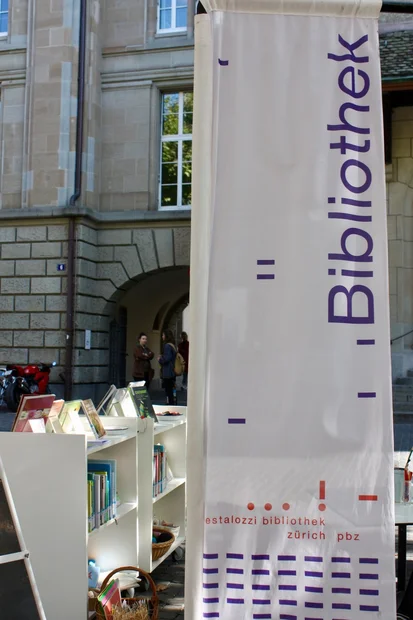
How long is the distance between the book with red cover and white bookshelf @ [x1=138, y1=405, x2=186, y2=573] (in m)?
0.67

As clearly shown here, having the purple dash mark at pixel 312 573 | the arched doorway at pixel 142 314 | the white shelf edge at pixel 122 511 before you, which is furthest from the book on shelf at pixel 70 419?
the arched doorway at pixel 142 314

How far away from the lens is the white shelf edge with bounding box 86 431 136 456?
12.1 ft

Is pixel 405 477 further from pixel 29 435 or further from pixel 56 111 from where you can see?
pixel 56 111

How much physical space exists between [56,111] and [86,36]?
189cm

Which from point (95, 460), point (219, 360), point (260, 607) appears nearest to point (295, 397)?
point (219, 360)

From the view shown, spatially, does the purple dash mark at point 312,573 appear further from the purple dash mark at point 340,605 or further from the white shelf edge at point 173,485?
the white shelf edge at point 173,485

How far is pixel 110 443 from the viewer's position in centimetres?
393

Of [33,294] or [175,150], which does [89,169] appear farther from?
[33,294]

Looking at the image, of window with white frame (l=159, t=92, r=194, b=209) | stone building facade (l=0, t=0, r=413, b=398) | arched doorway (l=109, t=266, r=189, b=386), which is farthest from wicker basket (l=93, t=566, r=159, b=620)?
arched doorway (l=109, t=266, r=189, b=386)

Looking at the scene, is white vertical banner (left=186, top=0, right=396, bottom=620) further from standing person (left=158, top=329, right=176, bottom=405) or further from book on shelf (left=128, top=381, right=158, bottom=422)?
standing person (left=158, top=329, right=176, bottom=405)

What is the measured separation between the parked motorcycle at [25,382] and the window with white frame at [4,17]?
26.9 feet

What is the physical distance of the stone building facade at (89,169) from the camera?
15.6 metres

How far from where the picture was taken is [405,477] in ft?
12.0

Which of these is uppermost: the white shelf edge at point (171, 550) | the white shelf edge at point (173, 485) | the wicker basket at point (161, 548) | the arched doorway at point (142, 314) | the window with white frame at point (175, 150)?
the window with white frame at point (175, 150)
